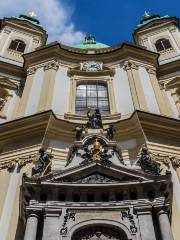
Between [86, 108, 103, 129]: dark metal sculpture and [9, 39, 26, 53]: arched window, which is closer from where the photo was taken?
[86, 108, 103, 129]: dark metal sculpture

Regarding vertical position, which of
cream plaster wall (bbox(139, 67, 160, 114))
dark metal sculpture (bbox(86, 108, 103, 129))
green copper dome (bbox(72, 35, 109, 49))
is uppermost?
green copper dome (bbox(72, 35, 109, 49))

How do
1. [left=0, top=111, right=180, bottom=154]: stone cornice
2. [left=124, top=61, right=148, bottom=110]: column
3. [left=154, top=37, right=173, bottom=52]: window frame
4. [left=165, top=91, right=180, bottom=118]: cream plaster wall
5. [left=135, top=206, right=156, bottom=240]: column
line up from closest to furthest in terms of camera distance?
1. [left=135, top=206, right=156, bottom=240]: column
2. [left=0, top=111, right=180, bottom=154]: stone cornice
3. [left=124, top=61, right=148, bottom=110]: column
4. [left=165, top=91, right=180, bottom=118]: cream plaster wall
5. [left=154, top=37, right=173, bottom=52]: window frame

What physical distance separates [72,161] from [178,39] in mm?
15755

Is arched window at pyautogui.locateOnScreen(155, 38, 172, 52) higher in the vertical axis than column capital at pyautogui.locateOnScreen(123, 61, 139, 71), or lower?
higher

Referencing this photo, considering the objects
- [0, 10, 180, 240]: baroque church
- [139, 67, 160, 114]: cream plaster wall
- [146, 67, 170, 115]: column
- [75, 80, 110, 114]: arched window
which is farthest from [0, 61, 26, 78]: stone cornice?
[146, 67, 170, 115]: column

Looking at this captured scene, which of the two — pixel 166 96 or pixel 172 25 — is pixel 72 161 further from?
pixel 172 25

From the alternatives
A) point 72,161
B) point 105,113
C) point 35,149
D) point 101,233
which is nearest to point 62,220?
point 101,233

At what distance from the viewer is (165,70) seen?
23812 millimetres

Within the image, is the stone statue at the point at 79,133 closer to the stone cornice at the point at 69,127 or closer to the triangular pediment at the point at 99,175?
the stone cornice at the point at 69,127

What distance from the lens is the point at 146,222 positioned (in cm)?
1141

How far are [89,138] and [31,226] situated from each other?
15.1 feet

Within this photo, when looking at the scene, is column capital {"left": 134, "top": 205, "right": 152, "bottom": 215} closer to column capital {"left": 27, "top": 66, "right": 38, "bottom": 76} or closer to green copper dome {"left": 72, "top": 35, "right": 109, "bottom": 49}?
column capital {"left": 27, "top": 66, "right": 38, "bottom": 76}

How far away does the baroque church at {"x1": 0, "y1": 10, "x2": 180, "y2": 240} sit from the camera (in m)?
11.8

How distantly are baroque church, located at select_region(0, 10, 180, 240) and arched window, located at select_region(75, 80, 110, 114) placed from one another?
0.05 m
